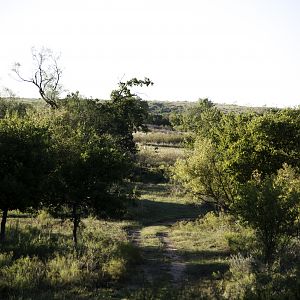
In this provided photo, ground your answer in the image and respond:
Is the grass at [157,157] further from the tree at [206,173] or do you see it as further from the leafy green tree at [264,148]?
the leafy green tree at [264,148]

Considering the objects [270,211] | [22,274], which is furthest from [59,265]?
[270,211]

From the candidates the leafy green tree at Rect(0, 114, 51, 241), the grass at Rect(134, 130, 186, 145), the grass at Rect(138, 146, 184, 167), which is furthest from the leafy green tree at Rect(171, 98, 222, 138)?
the leafy green tree at Rect(0, 114, 51, 241)

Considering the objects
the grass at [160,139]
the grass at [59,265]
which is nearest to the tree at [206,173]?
the grass at [59,265]

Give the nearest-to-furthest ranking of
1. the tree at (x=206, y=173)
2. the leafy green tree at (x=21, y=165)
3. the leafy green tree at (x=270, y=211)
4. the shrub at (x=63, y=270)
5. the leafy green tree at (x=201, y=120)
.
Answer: the shrub at (x=63, y=270), the leafy green tree at (x=270, y=211), the leafy green tree at (x=21, y=165), the tree at (x=206, y=173), the leafy green tree at (x=201, y=120)

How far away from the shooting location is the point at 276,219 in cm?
1736

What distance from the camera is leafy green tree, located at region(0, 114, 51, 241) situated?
710 inches

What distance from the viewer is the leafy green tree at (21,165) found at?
59.2ft

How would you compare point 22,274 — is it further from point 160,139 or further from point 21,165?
point 160,139

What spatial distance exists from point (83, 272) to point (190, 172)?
1272 centimetres

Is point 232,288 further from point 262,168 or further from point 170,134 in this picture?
point 170,134

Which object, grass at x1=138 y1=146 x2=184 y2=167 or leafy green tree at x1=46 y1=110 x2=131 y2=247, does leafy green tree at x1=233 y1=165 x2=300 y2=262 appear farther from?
grass at x1=138 y1=146 x2=184 y2=167

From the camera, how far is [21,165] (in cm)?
1823

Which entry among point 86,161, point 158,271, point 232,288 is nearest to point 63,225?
point 86,161

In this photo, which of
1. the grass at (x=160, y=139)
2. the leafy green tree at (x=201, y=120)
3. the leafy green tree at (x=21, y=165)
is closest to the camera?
the leafy green tree at (x=21, y=165)
